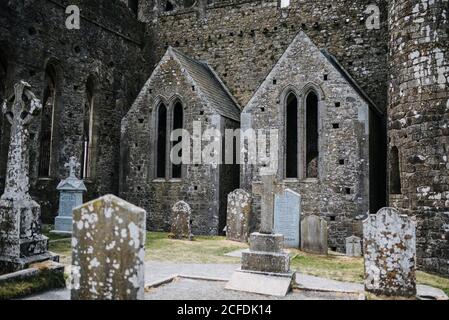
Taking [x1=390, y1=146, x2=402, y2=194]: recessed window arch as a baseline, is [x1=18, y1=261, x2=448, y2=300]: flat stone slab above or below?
below

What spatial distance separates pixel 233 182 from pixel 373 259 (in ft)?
32.5

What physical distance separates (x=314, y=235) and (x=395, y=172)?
103 inches

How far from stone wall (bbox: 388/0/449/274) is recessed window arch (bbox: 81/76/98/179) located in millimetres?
11594

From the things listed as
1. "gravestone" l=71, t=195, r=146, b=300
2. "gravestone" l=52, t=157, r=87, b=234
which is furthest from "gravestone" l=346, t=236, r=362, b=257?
"gravestone" l=71, t=195, r=146, b=300

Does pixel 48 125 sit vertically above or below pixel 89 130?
above

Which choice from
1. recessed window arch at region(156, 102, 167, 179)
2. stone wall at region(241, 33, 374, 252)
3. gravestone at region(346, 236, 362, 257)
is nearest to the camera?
gravestone at region(346, 236, 362, 257)

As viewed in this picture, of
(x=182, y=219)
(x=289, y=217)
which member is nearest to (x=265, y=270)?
(x=289, y=217)

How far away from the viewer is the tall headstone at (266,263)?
6551 millimetres

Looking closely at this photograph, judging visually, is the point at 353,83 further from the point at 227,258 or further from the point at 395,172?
the point at 227,258

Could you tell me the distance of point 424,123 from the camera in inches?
379

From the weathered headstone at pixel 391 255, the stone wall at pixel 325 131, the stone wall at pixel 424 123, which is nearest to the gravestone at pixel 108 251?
the weathered headstone at pixel 391 255

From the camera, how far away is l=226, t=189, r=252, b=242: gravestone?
497 inches

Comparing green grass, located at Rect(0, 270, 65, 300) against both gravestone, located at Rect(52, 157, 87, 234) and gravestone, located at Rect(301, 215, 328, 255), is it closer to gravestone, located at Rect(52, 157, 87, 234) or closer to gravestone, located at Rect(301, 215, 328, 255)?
gravestone, located at Rect(301, 215, 328, 255)

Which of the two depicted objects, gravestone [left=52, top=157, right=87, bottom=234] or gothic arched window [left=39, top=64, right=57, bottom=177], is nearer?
gravestone [left=52, top=157, right=87, bottom=234]
